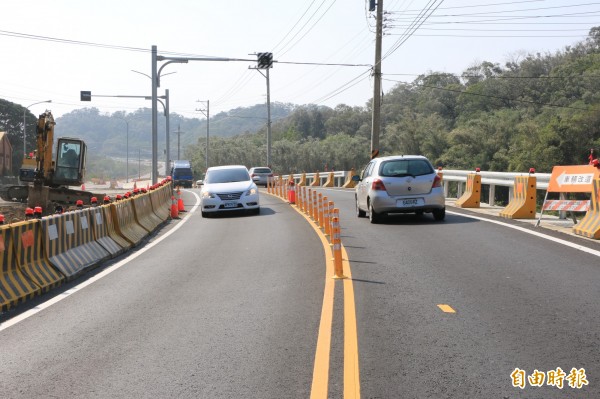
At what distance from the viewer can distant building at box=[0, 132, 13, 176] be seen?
79.8m

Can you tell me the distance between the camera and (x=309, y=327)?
7008mm

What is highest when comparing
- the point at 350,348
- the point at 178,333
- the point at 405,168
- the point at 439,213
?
the point at 405,168

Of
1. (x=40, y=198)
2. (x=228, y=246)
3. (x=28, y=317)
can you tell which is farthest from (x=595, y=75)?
(x=28, y=317)

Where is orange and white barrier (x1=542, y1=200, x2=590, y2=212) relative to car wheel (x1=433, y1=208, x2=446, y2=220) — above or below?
above

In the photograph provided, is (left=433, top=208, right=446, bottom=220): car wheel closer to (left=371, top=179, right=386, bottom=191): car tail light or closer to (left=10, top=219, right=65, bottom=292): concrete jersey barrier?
(left=371, top=179, right=386, bottom=191): car tail light

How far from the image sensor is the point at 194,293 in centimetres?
918

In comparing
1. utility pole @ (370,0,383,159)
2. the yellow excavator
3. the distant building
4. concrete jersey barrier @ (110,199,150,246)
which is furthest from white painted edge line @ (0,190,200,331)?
the distant building

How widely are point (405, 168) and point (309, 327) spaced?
11062mm

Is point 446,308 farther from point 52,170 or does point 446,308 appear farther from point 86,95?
point 86,95

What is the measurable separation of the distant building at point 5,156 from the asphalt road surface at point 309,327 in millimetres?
73467

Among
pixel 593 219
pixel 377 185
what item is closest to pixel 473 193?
pixel 377 185

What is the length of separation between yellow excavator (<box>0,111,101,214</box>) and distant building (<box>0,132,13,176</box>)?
165 feet

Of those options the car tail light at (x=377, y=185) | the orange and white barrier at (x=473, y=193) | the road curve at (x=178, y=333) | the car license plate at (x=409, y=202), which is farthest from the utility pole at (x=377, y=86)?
the road curve at (x=178, y=333)

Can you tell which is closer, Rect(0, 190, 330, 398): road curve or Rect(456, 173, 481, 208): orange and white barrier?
Rect(0, 190, 330, 398): road curve
